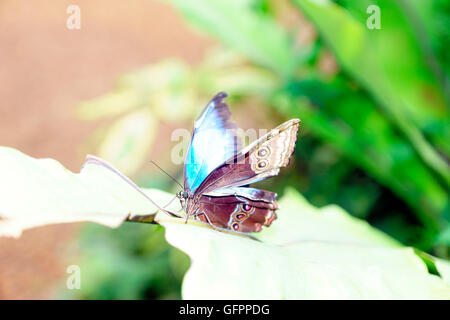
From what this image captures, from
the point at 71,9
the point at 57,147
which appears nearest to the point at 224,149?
the point at 71,9

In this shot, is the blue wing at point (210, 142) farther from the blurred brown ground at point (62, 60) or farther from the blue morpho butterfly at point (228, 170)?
the blurred brown ground at point (62, 60)

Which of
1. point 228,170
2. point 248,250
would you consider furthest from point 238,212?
point 248,250

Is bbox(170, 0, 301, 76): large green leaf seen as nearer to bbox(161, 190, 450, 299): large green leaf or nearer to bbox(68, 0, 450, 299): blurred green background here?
bbox(68, 0, 450, 299): blurred green background

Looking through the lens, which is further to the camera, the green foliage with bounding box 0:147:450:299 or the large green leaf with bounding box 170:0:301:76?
the large green leaf with bounding box 170:0:301:76

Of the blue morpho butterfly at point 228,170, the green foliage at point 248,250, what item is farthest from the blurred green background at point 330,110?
the blue morpho butterfly at point 228,170

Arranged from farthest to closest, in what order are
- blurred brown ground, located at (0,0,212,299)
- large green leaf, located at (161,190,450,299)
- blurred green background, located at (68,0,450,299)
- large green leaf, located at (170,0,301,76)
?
blurred brown ground, located at (0,0,212,299), large green leaf, located at (170,0,301,76), blurred green background, located at (68,0,450,299), large green leaf, located at (161,190,450,299)

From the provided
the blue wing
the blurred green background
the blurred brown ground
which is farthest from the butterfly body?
the blurred brown ground
